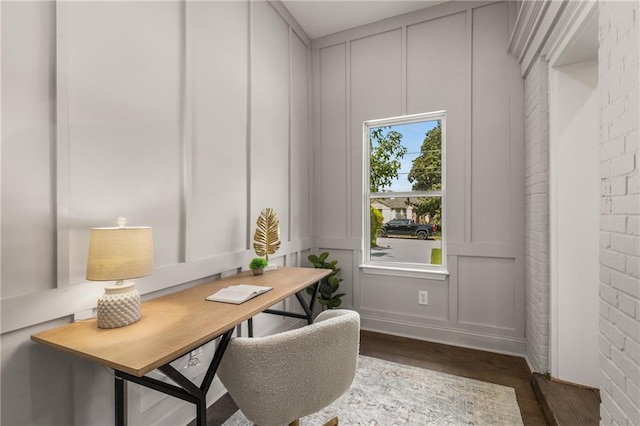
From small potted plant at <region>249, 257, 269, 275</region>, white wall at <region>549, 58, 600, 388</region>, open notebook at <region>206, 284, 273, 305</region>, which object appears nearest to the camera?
open notebook at <region>206, 284, 273, 305</region>

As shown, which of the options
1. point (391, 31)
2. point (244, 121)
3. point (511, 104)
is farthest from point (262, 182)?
point (511, 104)

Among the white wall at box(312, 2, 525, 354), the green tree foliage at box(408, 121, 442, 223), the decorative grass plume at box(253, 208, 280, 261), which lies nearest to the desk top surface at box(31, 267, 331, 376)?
the decorative grass plume at box(253, 208, 280, 261)

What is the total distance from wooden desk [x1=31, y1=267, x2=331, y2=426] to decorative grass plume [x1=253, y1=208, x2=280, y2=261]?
664 millimetres

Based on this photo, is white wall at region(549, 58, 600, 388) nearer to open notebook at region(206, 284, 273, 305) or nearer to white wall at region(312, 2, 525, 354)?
white wall at region(312, 2, 525, 354)

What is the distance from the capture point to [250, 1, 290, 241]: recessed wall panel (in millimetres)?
2387

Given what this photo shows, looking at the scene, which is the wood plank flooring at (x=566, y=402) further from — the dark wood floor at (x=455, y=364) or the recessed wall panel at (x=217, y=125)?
the recessed wall panel at (x=217, y=125)

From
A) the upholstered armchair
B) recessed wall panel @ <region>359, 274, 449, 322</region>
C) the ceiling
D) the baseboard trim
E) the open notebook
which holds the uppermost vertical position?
the ceiling

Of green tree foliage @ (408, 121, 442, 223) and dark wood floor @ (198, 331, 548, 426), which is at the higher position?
green tree foliage @ (408, 121, 442, 223)

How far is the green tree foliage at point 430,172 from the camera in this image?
2.87 meters

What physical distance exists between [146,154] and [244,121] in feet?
2.83

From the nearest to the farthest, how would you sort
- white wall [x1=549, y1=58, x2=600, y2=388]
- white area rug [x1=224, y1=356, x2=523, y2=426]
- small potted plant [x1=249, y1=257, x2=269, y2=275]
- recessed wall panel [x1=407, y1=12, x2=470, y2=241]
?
white area rug [x1=224, y1=356, x2=523, y2=426]
white wall [x1=549, y1=58, x2=600, y2=388]
small potted plant [x1=249, y1=257, x2=269, y2=275]
recessed wall panel [x1=407, y1=12, x2=470, y2=241]

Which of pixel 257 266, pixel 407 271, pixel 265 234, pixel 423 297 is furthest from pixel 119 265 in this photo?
pixel 423 297

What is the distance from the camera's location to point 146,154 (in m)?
1.56

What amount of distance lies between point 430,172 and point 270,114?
5.13ft
